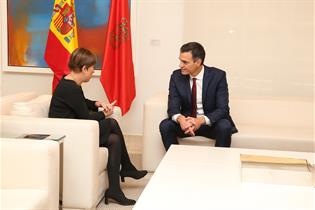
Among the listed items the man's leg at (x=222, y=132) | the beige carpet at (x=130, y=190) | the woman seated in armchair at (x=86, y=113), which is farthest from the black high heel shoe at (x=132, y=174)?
the man's leg at (x=222, y=132)

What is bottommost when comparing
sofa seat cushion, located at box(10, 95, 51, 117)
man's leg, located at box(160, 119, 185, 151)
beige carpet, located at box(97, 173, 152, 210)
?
beige carpet, located at box(97, 173, 152, 210)

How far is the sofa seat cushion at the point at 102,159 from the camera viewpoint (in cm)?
329

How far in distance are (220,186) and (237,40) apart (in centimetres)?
318

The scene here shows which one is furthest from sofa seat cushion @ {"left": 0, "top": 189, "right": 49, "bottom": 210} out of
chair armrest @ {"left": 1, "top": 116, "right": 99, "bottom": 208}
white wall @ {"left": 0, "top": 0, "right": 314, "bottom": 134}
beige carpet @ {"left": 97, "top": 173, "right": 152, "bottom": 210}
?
white wall @ {"left": 0, "top": 0, "right": 314, "bottom": 134}

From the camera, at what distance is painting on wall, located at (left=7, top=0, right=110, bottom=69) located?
5.47m

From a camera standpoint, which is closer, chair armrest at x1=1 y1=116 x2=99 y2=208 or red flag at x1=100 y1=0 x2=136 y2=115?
chair armrest at x1=1 y1=116 x2=99 y2=208

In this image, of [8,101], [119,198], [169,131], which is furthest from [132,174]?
[8,101]

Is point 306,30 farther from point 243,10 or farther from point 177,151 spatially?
point 177,151

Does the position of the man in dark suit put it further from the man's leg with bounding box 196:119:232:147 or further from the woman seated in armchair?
the woman seated in armchair

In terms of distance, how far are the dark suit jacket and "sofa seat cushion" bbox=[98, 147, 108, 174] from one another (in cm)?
79

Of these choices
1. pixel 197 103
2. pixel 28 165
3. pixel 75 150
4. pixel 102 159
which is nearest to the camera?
pixel 28 165

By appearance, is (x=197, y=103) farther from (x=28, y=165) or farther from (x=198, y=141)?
(x=28, y=165)

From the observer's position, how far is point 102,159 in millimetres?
3340

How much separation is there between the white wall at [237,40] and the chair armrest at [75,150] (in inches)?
93.6
